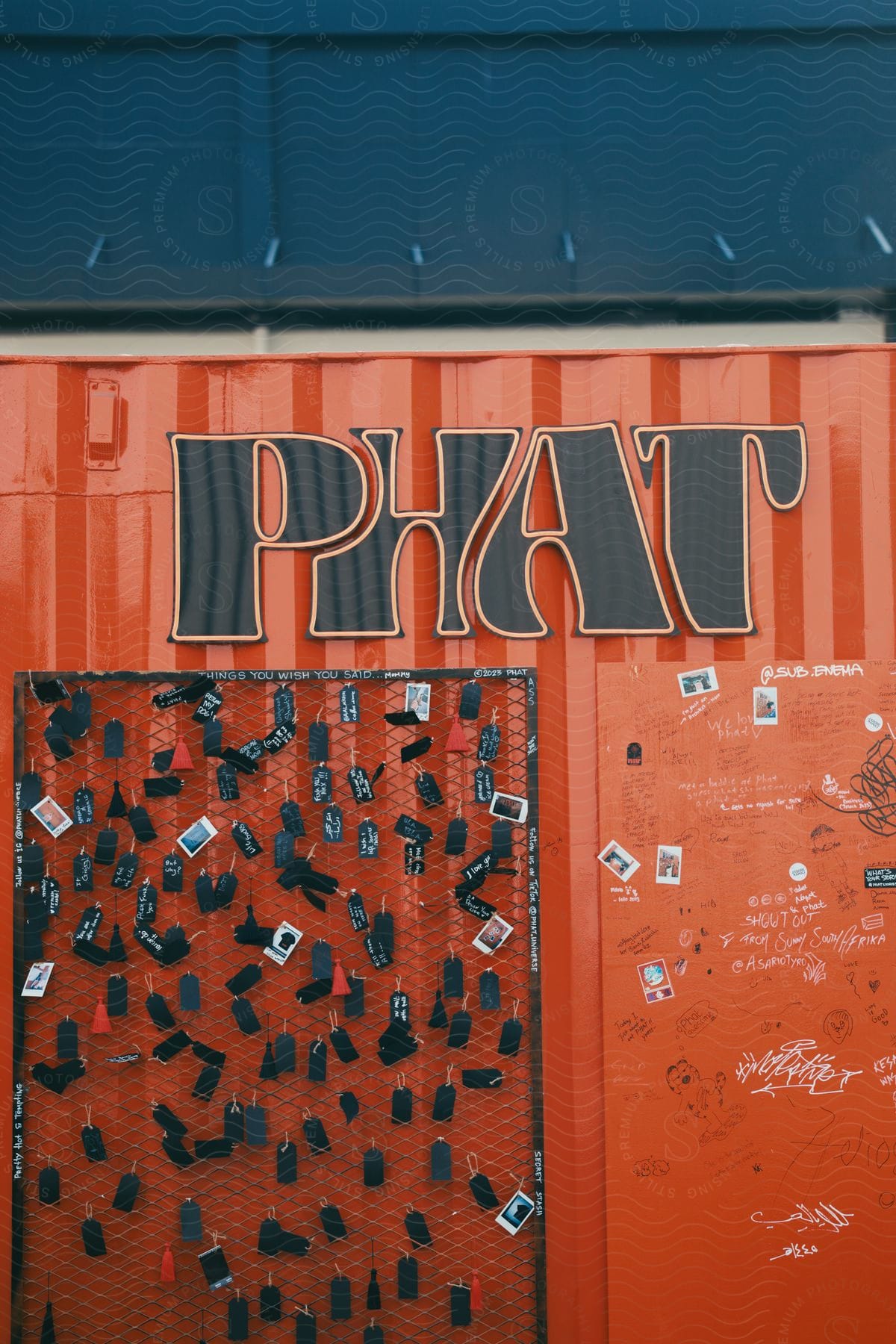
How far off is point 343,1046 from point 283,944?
384mm

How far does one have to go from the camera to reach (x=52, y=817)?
2865 millimetres

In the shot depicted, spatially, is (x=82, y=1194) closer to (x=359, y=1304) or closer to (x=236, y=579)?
(x=359, y=1304)

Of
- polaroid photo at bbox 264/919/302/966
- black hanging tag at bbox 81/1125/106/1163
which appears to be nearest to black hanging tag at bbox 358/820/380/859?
polaroid photo at bbox 264/919/302/966

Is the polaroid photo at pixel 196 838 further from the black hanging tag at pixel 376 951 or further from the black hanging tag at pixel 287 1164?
the black hanging tag at pixel 287 1164

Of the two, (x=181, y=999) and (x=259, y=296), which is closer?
(x=181, y=999)

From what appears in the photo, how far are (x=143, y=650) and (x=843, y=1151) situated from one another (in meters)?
2.91

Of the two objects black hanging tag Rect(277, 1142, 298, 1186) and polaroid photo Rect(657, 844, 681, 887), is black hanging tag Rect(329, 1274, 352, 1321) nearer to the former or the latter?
black hanging tag Rect(277, 1142, 298, 1186)

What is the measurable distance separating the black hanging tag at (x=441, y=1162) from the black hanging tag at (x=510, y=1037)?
1.17 ft

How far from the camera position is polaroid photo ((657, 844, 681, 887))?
9.39ft

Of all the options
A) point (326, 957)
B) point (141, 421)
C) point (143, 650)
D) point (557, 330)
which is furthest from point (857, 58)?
point (326, 957)

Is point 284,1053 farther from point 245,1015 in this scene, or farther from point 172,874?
point 172,874

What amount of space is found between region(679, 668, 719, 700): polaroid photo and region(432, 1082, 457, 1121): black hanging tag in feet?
5.04

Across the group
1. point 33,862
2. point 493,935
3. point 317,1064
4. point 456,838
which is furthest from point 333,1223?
point 33,862

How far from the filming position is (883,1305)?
283 centimetres
